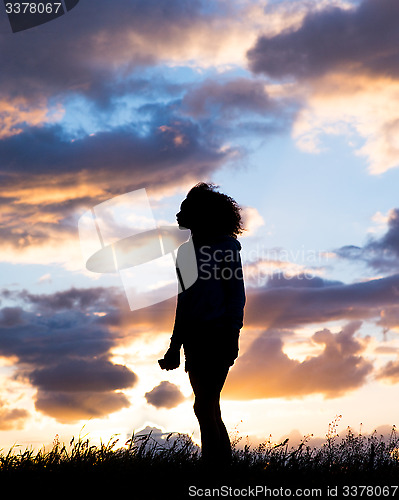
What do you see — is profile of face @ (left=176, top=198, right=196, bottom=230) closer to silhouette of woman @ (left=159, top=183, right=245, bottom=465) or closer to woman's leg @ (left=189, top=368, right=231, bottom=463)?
silhouette of woman @ (left=159, top=183, right=245, bottom=465)

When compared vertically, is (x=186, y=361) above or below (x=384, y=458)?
above

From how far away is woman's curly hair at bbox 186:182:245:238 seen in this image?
243 inches

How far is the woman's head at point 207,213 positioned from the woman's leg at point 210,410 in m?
1.53

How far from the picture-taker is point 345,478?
628 centimetres

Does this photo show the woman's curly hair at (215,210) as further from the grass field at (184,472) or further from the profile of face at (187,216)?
the grass field at (184,472)

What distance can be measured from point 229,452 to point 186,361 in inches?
42.1

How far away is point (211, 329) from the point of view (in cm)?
572

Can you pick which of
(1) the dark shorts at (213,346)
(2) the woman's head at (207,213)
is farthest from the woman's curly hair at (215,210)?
(1) the dark shorts at (213,346)

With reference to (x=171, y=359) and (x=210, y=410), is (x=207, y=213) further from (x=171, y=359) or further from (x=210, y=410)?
(x=210, y=410)

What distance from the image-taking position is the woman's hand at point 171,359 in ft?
19.6

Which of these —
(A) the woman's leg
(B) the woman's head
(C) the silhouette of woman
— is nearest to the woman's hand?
(C) the silhouette of woman

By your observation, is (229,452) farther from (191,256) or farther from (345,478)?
(191,256)

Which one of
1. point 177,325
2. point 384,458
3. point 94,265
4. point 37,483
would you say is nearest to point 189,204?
point 177,325

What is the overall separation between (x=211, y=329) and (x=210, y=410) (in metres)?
0.84
